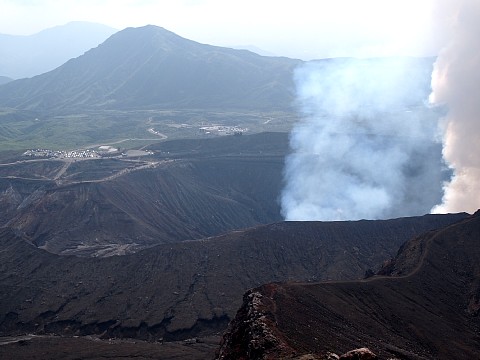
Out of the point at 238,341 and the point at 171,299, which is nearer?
the point at 238,341

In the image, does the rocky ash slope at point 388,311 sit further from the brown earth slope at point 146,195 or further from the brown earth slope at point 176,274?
the brown earth slope at point 146,195

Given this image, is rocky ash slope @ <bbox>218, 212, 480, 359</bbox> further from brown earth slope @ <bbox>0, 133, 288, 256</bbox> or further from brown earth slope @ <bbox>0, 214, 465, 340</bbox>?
brown earth slope @ <bbox>0, 133, 288, 256</bbox>

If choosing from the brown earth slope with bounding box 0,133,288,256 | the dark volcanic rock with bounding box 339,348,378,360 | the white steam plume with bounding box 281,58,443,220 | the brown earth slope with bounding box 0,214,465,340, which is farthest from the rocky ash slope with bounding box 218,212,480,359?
the white steam plume with bounding box 281,58,443,220

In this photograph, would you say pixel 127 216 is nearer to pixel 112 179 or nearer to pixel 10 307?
pixel 112 179

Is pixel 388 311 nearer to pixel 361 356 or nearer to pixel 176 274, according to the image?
pixel 361 356

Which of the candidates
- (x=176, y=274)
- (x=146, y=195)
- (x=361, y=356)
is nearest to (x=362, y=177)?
(x=146, y=195)

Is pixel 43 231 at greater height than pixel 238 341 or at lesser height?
lesser

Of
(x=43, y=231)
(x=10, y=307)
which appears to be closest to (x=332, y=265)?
(x=10, y=307)
